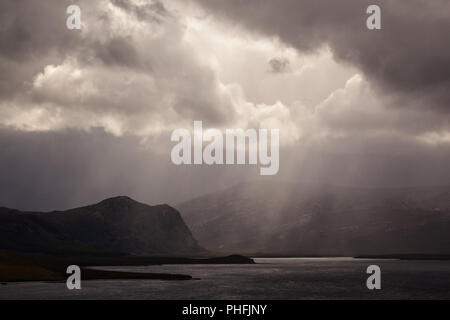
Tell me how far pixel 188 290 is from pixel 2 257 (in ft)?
258

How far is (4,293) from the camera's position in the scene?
118 m

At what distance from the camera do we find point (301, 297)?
12431 cm

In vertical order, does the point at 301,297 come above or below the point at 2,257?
below
